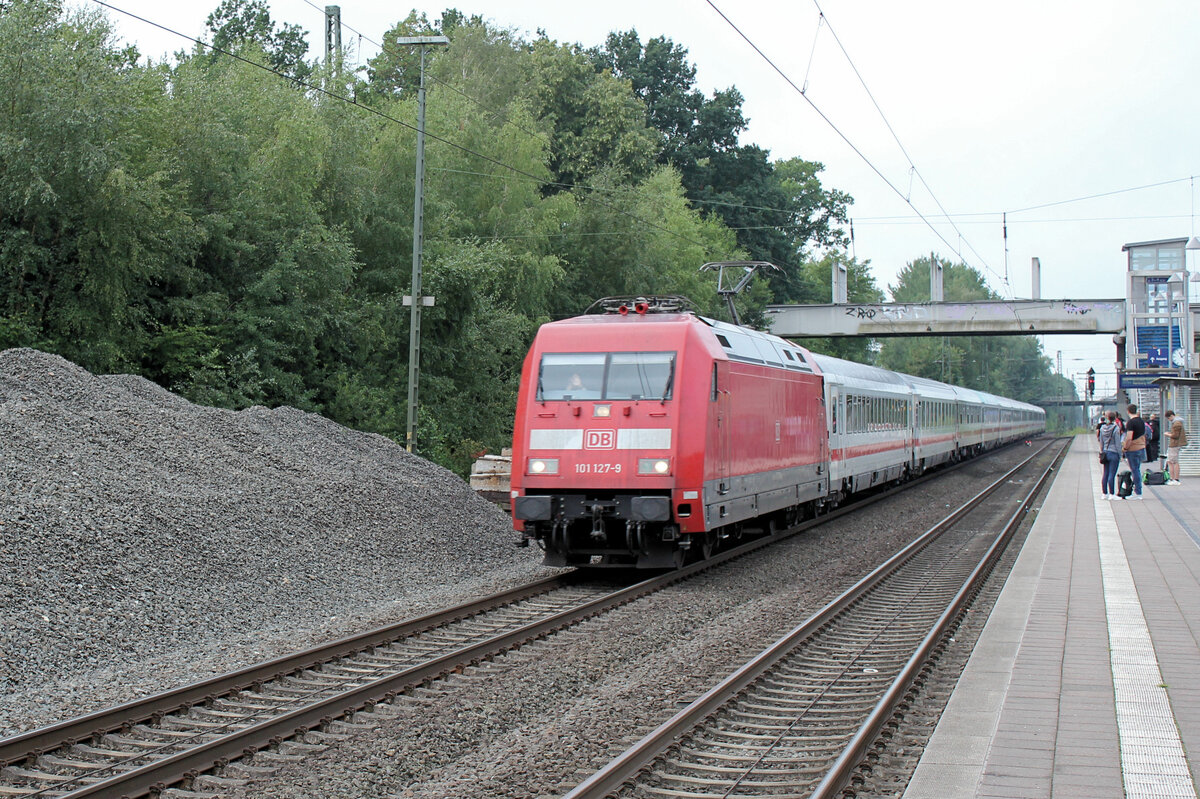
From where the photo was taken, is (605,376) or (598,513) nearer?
(598,513)

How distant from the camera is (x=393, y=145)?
32594mm

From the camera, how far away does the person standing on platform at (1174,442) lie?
84.3 feet

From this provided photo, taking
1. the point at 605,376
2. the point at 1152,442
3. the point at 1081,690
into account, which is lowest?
the point at 1081,690

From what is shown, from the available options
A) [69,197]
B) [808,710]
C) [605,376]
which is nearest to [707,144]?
[69,197]

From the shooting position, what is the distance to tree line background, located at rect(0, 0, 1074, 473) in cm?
2108

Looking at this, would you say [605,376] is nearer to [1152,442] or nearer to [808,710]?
[808,710]

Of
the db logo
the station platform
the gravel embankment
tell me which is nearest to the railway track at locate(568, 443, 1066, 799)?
the gravel embankment

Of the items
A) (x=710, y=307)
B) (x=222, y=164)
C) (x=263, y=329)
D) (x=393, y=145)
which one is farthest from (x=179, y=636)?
(x=710, y=307)

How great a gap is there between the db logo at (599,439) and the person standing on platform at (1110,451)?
47.6ft

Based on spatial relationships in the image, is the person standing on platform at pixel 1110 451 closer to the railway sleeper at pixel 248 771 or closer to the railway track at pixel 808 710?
the railway track at pixel 808 710

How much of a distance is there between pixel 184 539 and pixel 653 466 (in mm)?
5108

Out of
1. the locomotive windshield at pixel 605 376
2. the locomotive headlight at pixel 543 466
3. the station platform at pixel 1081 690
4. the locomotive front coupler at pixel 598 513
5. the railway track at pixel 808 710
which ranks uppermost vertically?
the locomotive windshield at pixel 605 376

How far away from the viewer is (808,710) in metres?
7.71

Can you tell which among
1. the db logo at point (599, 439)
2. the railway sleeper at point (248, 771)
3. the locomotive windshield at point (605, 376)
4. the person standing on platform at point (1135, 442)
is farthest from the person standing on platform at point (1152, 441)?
the railway sleeper at point (248, 771)
